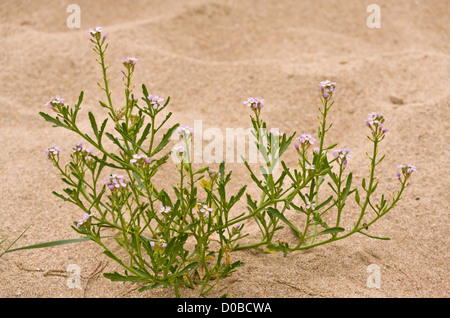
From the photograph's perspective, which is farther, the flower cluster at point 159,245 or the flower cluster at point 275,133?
the flower cluster at point 275,133

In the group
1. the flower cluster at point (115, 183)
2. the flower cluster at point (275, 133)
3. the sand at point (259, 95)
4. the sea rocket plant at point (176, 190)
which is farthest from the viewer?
the sand at point (259, 95)

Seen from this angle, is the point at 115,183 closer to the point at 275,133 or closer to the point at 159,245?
the point at 159,245

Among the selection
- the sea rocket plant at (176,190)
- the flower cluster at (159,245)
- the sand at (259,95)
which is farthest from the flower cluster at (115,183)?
the sand at (259,95)

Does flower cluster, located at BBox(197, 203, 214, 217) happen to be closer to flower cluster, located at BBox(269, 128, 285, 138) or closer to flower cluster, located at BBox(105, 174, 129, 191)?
flower cluster, located at BBox(105, 174, 129, 191)

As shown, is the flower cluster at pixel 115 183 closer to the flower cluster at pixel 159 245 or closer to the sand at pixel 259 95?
the flower cluster at pixel 159 245

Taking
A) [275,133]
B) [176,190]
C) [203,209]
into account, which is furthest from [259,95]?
[203,209]

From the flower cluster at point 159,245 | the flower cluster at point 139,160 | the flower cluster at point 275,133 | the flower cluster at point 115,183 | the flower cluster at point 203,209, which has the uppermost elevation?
the flower cluster at point 275,133

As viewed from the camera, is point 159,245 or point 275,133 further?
point 275,133
